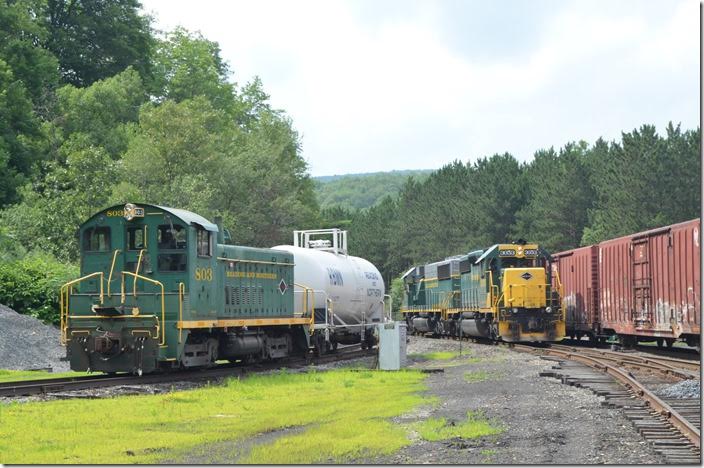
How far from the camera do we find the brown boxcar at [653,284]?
25.0 m

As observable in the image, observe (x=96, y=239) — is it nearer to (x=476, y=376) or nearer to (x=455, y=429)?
(x=476, y=376)

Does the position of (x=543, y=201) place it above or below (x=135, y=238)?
above

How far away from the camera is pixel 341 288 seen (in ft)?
106

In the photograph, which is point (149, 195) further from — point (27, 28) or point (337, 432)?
point (337, 432)

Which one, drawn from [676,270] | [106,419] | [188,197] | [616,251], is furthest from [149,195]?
[106,419]

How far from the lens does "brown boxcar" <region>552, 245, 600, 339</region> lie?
1419 inches

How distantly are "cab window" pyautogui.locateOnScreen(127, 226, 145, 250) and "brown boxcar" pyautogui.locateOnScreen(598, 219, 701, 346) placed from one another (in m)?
13.0

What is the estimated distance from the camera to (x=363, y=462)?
10.8 meters

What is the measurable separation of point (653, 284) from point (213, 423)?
17.3 m

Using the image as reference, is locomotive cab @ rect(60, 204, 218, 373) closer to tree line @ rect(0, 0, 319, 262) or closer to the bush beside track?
the bush beside track

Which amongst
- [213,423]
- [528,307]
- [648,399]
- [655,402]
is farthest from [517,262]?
[213,423]

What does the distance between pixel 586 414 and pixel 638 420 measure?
1.20m

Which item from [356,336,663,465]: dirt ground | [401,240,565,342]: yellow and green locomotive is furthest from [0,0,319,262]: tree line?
[356,336,663,465]: dirt ground

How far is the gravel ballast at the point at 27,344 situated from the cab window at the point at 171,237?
732 cm
